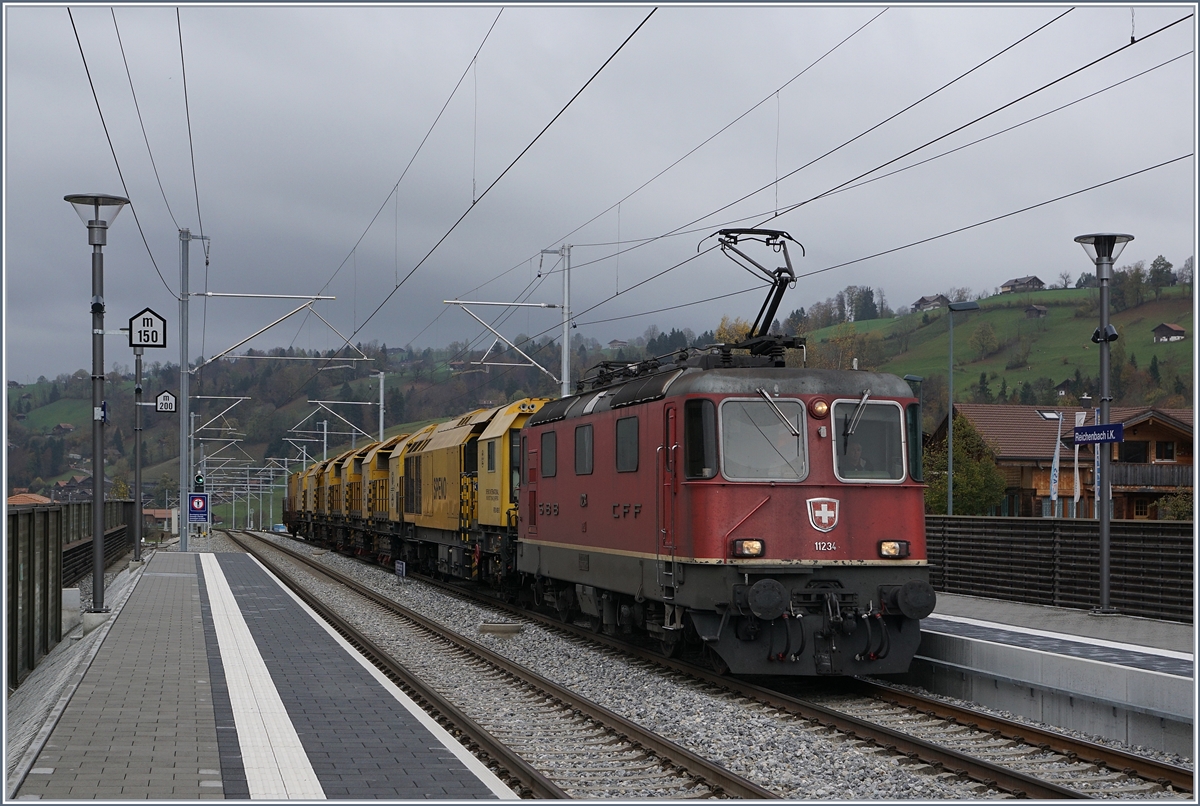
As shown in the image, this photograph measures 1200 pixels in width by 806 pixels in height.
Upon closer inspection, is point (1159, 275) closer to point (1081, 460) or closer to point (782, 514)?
Result: point (1081, 460)

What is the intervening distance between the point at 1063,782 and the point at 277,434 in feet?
319

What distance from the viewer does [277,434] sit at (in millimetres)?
100750

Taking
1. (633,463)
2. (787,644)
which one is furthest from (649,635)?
(787,644)

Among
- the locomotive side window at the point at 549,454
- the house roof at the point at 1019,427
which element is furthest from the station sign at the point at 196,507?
the house roof at the point at 1019,427

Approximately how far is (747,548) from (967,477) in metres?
40.8

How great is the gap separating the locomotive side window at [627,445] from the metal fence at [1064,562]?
6.24 meters

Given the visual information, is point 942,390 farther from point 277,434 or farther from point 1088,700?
point 1088,700

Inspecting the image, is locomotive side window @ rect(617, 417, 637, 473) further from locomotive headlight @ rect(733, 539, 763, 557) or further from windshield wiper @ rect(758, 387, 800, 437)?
locomotive headlight @ rect(733, 539, 763, 557)

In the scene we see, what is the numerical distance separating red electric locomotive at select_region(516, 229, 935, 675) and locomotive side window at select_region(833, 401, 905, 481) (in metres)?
0.01

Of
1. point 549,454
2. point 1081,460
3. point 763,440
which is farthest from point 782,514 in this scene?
point 1081,460

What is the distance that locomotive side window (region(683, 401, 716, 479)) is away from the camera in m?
12.0

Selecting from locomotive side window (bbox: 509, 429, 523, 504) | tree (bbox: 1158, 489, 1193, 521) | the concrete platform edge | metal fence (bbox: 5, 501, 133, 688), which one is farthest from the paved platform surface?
tree (bbox: 1158, 489, 1193, 521)

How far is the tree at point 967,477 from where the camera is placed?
160 feet

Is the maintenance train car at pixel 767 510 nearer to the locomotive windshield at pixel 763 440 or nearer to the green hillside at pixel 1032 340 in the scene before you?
the locomotive windshield at pixel 763 440
